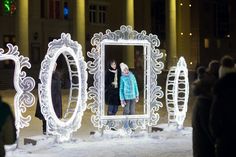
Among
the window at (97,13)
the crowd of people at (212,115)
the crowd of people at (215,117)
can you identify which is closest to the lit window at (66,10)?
the window at (97,13)

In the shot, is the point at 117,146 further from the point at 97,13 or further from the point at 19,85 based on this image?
the point at 97,13

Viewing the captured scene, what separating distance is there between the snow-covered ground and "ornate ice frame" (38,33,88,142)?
1.01ft

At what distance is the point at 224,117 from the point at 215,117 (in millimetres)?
113

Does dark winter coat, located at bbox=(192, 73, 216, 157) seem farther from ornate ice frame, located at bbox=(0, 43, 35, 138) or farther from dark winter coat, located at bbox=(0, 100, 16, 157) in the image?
ornate ice frame, located at bbox=(0, 43, 35, 138)

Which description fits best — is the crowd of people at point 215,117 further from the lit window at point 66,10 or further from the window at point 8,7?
the lit window at point 66,10

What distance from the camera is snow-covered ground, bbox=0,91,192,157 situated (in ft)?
40.9

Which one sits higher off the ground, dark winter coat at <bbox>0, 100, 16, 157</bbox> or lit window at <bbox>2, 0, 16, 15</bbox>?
lit window at <bbox>2, 0, 16, 15</bbox>

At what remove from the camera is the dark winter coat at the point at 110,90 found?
15983 mm

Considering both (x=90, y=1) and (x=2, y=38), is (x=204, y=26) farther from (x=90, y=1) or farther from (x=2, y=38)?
(x=2, y=38)

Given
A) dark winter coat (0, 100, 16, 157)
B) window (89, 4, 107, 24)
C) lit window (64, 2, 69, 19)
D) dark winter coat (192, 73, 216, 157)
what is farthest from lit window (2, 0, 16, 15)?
dark winter coat (0, 100, 16, 157)

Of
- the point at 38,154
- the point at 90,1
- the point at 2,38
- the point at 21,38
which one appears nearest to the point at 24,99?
the point at 38,154

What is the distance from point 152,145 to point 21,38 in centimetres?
3392

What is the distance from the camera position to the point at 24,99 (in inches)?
517

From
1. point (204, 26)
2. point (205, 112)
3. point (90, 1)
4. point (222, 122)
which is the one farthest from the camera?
point (204, 26)
